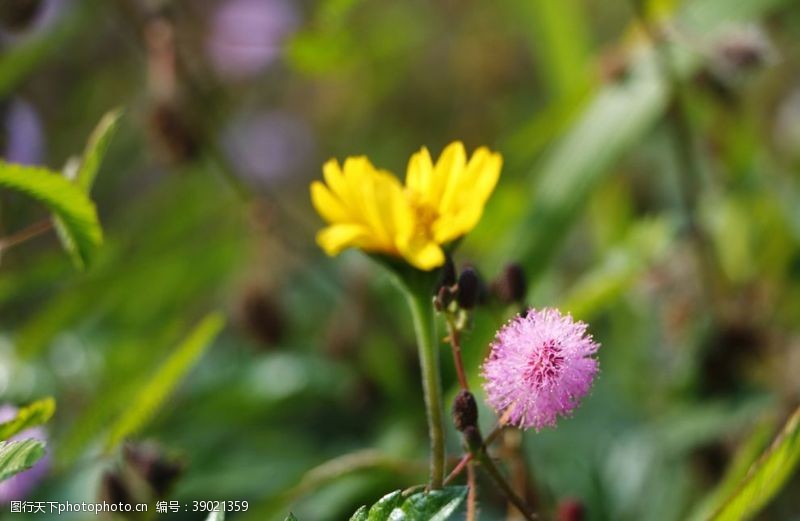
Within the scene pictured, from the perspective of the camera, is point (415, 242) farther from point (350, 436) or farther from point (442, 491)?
point (350, 436)

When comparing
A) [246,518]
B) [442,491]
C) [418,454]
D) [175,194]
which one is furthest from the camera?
[175,194]

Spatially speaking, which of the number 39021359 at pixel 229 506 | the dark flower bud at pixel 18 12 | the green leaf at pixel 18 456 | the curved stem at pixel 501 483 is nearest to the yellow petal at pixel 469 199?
the curved stem at pixel 501 483

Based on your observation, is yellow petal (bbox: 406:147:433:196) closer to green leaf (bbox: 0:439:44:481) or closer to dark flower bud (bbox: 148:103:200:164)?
green leaf (bbox: 0:439:44:481)

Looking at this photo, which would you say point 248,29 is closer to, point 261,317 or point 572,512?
point 261,317

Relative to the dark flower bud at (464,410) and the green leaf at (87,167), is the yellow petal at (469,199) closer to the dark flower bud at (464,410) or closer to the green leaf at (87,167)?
the dark flower bud at (464,410)

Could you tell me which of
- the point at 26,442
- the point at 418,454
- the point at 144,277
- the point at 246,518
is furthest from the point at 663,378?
the point at 26,442
